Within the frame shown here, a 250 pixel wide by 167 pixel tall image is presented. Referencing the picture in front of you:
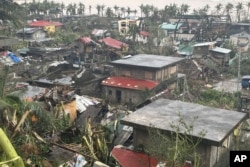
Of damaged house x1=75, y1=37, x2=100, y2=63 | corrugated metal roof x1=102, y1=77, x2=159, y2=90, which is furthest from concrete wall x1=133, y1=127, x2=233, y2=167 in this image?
damaged house x1=75, y1=37, x2=100, y2=63

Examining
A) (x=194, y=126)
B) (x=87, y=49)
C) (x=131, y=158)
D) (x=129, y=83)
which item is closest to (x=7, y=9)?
(x=129, y=83)

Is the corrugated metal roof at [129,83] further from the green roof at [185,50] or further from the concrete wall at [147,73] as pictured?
the green roof at [185,50]

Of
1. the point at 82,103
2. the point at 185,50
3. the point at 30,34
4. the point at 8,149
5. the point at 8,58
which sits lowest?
the point at 82,103

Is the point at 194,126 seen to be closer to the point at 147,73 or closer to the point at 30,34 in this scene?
the point at 147,73

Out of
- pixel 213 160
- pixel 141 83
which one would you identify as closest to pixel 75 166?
pixel 213 160

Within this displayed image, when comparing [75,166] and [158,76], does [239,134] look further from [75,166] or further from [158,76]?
[158,76]

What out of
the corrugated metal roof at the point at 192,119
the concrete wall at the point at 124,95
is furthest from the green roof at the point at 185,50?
the corrugated metal roof at the point at 192,119

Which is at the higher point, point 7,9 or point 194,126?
point 7,9
